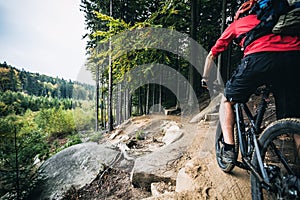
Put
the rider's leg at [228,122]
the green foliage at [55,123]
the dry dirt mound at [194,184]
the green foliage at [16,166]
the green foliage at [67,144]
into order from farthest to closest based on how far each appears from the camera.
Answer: the green foliage at [55,123] → the green foliage at [67,144] → the green foliage at [16,166] → the dry dirt mound at [194,184] → the rider's leg at [228,122]

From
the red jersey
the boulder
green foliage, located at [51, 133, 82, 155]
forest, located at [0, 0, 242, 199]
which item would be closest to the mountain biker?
the red jersey

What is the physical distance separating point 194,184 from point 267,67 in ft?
5.90

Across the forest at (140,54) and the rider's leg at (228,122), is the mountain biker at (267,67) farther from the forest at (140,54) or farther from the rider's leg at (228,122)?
the forest at (140,54)

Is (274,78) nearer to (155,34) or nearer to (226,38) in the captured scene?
(226,38)

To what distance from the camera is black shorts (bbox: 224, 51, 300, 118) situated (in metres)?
1.58

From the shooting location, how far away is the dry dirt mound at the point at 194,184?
238 cm

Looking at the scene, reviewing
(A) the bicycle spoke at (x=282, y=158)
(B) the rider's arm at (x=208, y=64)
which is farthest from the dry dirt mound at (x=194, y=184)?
(B) the rider's arm at (x=208, y=64)

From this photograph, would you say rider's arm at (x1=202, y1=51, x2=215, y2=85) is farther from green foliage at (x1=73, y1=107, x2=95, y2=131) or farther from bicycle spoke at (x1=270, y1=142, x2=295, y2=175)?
green foliage at (x1=73, y1=107, x2=95, y2=131)

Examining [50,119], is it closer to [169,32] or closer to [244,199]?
[169,32]

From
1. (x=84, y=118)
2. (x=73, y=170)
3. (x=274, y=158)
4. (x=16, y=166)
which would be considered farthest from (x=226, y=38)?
(x=84, y=118)

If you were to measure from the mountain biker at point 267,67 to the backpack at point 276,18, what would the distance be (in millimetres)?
63

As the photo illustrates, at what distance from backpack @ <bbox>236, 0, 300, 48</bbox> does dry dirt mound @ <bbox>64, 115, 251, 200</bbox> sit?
178cm

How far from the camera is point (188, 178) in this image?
2.81 m

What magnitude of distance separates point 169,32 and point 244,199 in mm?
8603
